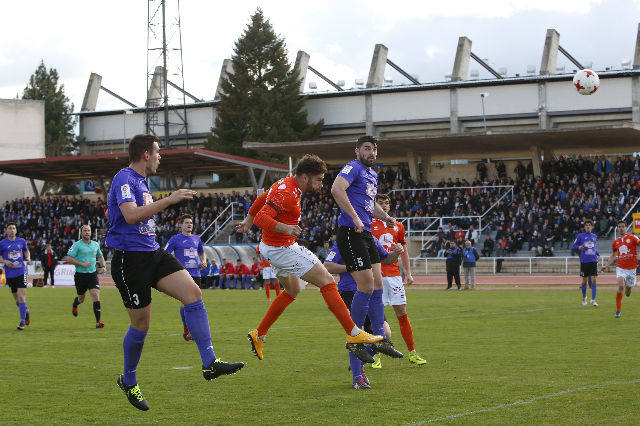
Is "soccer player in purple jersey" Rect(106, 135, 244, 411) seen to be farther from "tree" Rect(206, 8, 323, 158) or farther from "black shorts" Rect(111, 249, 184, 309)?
"tree" Rect(206, 8, 323, 158)

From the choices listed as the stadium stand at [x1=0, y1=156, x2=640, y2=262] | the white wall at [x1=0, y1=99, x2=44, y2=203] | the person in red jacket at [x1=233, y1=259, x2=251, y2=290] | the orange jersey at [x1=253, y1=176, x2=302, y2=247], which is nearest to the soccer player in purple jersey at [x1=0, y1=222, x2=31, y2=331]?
the orange jersey at [x1=253, y1=176, x2=302, y2=247]

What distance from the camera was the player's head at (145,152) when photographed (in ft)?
25.5

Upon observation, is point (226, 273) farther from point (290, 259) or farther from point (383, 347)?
point (383, 347)

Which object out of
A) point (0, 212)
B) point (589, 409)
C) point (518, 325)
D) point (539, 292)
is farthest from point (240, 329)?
point (0, 212)

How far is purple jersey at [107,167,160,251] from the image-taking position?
755 cm

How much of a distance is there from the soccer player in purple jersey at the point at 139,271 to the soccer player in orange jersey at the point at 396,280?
3761 millimetres

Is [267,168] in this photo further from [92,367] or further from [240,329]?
[92,367]

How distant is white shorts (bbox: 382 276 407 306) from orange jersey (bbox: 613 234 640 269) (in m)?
9.05

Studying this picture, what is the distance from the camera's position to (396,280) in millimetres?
11938

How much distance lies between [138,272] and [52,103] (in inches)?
3697

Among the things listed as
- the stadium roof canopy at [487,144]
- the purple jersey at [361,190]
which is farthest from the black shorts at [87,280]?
the stadium roof canopy at [487,144]

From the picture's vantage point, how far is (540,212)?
43.1 m

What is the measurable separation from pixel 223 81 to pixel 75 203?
21.9 meters

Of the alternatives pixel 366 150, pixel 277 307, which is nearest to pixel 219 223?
pixel 277 307
